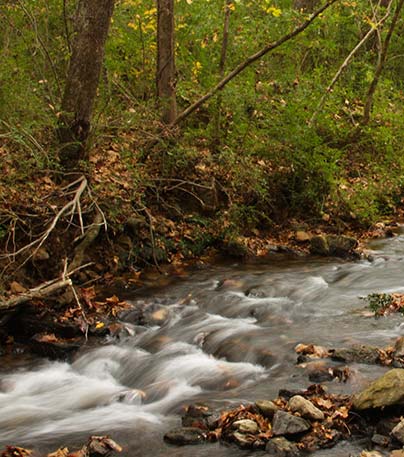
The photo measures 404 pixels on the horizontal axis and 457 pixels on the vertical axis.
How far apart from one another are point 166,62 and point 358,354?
6352 millimetres

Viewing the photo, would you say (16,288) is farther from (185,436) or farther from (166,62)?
(166,62)

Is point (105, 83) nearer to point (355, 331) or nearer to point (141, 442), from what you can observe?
point (355, 331)

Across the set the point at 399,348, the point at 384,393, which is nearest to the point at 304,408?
the point at 384,393

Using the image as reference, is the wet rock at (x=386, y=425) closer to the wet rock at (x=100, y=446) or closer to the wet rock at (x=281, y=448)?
the wet rock at (x=281, y=448)

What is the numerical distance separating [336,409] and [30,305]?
3.73 m

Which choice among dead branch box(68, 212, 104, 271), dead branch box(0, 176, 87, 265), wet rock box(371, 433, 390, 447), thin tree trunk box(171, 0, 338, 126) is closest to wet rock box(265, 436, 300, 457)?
wet rock box(371, 433, 390, 447)

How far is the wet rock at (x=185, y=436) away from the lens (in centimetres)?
434

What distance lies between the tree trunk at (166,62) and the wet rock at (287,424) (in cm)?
642

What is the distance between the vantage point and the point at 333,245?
974 centimetres

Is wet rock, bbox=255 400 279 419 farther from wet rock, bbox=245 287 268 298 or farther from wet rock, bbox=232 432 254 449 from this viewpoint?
wet rock, bbox=245 287 268 298

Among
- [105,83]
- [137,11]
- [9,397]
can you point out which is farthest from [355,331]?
[137,11]

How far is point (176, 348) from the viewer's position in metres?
6.45

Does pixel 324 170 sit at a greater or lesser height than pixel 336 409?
greater

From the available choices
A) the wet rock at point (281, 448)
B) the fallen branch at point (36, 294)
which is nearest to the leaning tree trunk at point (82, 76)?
the fallen branch at point (36, 294)
